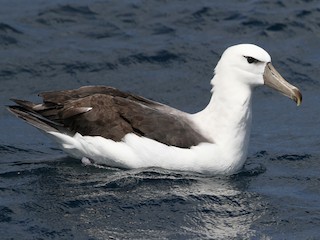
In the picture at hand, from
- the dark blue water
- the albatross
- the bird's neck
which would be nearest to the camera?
the dark blue water

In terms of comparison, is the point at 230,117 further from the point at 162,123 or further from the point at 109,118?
the point at 109,118

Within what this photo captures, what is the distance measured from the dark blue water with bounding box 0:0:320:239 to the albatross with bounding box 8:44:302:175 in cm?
20

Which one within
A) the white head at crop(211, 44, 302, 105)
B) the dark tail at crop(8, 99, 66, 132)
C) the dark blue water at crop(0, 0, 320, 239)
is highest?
the white head at crop(211, 44, 302, 105)

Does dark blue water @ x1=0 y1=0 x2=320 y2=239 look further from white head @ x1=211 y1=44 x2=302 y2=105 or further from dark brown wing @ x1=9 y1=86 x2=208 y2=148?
white head @ x1=211 y1=44 x2=302 y2=105

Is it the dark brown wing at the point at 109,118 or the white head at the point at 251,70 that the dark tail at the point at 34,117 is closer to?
the dark brown wing at the point at 109,118

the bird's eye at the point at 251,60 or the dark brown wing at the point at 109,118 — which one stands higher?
the bird's eye at the point at 251,60

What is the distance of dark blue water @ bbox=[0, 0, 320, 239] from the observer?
1099 cm

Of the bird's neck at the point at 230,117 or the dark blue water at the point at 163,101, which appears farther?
the bird's neck at the point at 230,117

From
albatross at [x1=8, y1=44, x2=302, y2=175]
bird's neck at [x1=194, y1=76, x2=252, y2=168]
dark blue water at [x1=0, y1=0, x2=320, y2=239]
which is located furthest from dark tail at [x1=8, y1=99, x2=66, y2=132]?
bird's neck at [x1=194, y1=76, x2=252, y2=168]

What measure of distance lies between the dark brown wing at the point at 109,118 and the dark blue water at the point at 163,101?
0.43 meters

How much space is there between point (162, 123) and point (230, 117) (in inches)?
32.5

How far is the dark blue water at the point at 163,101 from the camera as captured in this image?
433 inches

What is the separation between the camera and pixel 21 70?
51.3 feet

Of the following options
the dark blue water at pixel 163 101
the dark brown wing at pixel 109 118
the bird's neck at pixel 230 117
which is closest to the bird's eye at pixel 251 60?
the bird's neck at pixel 230 117
